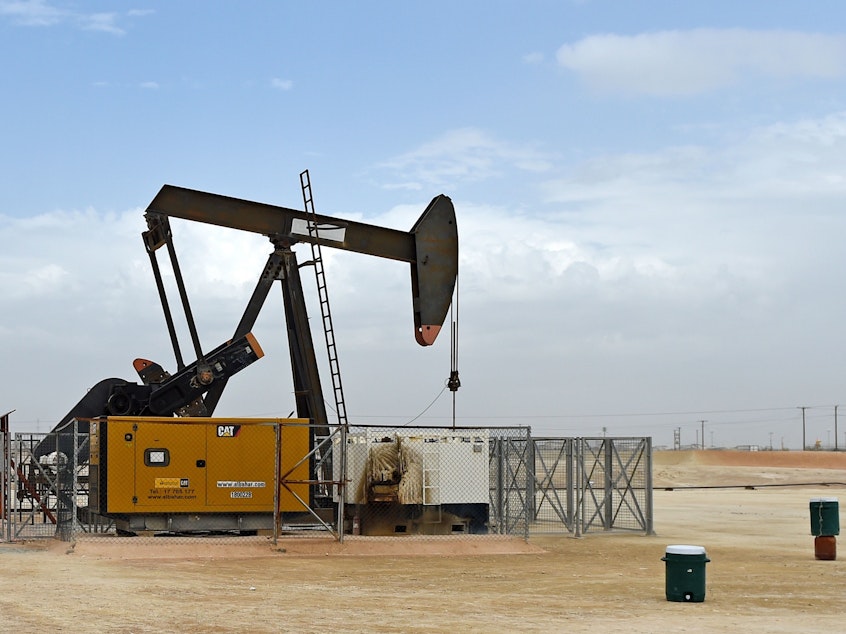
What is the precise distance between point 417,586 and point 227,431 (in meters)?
6.58

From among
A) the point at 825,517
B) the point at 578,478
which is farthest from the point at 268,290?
the point at 825,517

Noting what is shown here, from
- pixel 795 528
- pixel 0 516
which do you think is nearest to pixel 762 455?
pixel 795 528

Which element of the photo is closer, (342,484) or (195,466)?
(342,484)

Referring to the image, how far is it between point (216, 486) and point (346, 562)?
3489 mm

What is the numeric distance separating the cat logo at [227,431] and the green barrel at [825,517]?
A: 31.8ft

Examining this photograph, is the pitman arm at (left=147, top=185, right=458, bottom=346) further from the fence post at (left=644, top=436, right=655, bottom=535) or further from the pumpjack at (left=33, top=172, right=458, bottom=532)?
the fence post at (left=644, top=436, right=655, bottom=535)

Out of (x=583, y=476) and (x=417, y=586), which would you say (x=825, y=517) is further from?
(x=417, y=586)

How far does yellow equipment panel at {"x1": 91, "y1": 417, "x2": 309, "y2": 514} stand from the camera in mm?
20500

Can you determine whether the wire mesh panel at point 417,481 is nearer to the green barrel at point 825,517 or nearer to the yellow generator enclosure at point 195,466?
the yellow generator enclosure at point 195,466

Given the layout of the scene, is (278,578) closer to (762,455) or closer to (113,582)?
(113,582)

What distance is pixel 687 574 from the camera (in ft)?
45.0

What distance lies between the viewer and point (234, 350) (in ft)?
73.7

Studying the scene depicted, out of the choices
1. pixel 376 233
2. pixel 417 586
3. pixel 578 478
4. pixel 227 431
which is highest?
pixel 376 233

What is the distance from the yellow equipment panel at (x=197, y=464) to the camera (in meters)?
20.5
